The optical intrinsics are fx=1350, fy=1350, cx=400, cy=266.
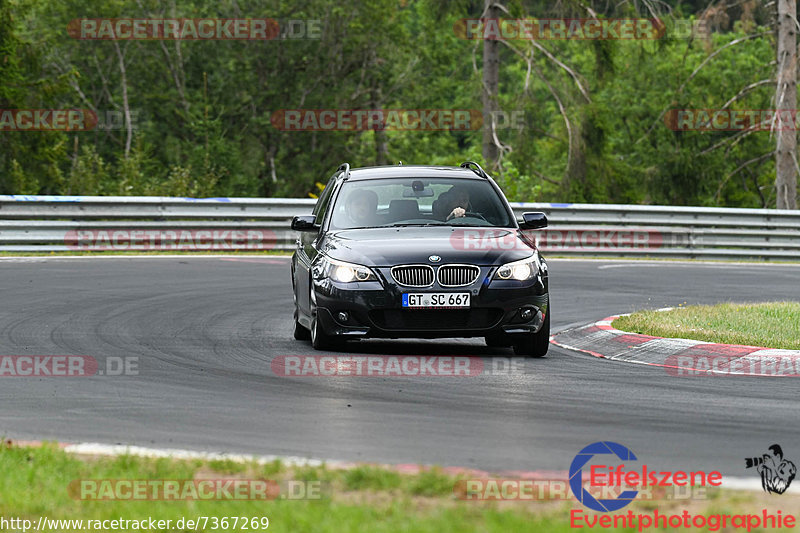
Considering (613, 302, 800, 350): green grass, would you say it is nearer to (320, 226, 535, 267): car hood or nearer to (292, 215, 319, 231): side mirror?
(320, 226, 535, 267): car hood

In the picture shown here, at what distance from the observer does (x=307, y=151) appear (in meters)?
55.1

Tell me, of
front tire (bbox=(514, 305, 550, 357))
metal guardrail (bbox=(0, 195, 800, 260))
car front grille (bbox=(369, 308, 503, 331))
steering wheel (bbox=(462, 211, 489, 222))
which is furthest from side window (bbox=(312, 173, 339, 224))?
metal guardrail (bbox=(0, 195, 800, 260))

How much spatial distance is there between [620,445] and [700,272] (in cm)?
1632

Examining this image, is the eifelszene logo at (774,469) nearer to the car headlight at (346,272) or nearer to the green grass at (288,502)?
the green grass at (288,502)

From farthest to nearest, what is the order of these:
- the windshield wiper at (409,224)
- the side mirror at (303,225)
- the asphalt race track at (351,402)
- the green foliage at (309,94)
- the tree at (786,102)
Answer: the green foliage at (309,94) < the tree at (786,102) < the side mirror at (303,225) < the windshield wiper at (409,224) < the asphalt race track at (351,402)

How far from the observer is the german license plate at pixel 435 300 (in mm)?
11203

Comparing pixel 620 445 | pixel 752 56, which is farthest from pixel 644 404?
pixel 752 56

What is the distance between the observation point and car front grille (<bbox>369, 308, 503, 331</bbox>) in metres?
11.2

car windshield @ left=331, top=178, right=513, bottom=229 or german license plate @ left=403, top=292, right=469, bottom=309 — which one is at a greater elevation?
car windshield @ left=331, top=178, right=513, bottom=229

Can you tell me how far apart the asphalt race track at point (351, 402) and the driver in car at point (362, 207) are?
3.88 feet

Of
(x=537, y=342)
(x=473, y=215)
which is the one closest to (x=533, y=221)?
(x=473, y=215)

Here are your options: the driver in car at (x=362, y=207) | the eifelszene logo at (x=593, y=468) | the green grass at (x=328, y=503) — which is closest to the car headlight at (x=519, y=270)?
the driver in car at (x=362, y=207)

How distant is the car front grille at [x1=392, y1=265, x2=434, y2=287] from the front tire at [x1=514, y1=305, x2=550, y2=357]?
1.04 meters

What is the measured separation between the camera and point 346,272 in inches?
451
